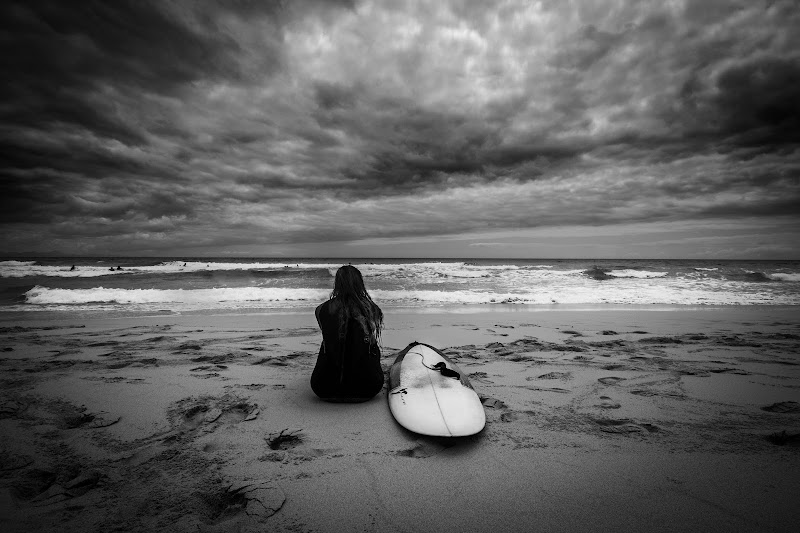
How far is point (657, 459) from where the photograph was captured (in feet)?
8.31

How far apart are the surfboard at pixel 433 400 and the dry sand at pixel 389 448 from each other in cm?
11

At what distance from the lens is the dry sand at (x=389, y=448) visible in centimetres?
199

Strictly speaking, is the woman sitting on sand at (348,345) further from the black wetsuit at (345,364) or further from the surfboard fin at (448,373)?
the surfboard fin at (448,373)

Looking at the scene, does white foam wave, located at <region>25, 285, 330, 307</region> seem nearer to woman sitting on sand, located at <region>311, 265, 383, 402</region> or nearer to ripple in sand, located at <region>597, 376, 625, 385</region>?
woman sitting on sand, located at <region>311, 265, 383, 402</region>

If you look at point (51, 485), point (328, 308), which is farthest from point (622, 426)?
point (51, 485)

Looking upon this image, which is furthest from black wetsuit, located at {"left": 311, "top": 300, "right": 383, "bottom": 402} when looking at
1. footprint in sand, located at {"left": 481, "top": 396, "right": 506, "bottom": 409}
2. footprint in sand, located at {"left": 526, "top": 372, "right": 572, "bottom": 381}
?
footprint in sand, located at {"left": 526, "top": 372, "right": 572, "bottom": 381}

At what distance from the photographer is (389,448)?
2.70 metres

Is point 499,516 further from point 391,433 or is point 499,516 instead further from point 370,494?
point 391,433

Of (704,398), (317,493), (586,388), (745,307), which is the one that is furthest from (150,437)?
(745,307)

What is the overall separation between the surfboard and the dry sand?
0.11 meters

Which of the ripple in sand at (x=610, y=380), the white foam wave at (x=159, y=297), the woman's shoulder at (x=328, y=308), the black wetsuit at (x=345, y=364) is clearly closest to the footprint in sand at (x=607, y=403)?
the ripple in sand at (x=610, y=380)

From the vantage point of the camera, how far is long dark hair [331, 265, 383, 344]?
3.23 meters

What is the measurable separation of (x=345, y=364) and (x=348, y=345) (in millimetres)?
239

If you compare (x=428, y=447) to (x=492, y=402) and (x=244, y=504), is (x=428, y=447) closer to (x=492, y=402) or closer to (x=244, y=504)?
A: (x=492, y=402)
